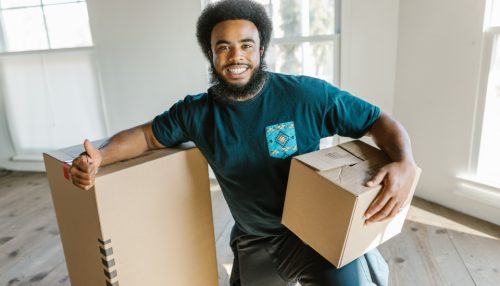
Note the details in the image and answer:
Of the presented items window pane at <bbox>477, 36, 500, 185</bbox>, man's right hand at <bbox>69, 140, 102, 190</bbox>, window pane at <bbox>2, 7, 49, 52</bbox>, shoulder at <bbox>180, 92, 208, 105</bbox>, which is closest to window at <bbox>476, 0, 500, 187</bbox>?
window pane at <bbox>477, 36, 500, 185</bbox>

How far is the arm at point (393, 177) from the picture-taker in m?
0.81

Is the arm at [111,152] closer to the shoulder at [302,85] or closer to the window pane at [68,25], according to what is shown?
the shoulder at [302,85]

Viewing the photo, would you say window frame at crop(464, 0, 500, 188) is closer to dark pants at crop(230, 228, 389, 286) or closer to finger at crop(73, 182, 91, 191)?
dark pants at crop(230, 228, 389, 286)

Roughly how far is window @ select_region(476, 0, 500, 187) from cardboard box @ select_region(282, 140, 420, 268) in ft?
4.39

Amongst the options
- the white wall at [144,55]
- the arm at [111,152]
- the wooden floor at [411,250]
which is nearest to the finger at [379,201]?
the arm at [111,152]

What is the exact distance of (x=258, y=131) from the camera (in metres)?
1.02

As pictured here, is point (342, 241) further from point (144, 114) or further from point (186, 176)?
point (144, 114)

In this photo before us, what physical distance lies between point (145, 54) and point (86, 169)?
2021mm

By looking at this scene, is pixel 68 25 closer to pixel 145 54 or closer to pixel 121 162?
pixel 145 54

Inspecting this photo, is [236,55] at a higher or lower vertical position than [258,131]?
higher

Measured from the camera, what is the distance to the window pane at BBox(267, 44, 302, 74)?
8.23ft

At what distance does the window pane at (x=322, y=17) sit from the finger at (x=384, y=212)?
180 cm

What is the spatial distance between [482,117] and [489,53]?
1.15 ft

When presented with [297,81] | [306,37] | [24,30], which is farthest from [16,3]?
[297,81]
